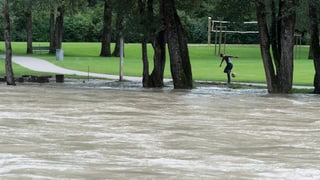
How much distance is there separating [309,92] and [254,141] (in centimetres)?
1631

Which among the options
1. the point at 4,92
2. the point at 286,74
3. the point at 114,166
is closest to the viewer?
the point at 114,166

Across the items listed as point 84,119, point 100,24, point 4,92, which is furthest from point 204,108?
point 100,24

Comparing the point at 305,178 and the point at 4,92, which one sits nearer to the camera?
the point at 305,178

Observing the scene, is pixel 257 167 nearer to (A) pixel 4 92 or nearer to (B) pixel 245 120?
(B) pixel 245 120

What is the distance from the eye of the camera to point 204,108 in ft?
68.7

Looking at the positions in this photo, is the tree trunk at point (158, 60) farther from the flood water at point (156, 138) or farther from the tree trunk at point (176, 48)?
the flood water at point (156, 138)

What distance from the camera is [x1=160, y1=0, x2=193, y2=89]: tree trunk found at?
30.9 meters

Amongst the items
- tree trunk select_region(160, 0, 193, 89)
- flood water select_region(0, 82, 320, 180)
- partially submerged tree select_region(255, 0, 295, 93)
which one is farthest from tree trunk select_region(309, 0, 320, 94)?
flood water select_region(0, 82, 320, 180)

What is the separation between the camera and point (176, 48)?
31219 millimetres

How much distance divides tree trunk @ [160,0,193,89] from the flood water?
757cm

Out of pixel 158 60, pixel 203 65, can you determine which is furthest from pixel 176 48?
pixel 203 65

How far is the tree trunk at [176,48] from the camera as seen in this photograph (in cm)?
3088

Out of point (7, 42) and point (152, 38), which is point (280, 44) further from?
point (7, 42)

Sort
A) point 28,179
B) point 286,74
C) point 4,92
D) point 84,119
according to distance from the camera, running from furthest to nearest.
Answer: point 286,74
point 4,92
point 84,119
point 28,179
